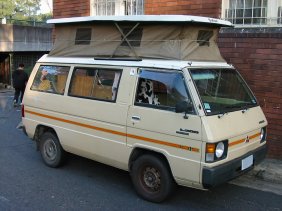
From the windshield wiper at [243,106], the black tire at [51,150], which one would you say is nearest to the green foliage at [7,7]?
the black tire at [51,150]

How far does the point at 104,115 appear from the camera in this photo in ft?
18.1

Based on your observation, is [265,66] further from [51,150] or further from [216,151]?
[51,150]

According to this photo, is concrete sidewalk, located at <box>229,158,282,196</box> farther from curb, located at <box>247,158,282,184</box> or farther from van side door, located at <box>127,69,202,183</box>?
van side door, located at <box>127,69,202,183</box>

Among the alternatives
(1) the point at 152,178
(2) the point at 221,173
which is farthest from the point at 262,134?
(1) the point at 152,178

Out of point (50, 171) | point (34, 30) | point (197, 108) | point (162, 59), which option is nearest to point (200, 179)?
point (197, 108)

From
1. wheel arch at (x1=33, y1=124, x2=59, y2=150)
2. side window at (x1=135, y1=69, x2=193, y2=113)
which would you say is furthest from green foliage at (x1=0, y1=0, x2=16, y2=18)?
side window at (x1=135, y1=69, x2=193, y2=113)

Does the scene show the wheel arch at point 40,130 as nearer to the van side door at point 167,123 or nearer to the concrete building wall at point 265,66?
the van side door at point 167,123

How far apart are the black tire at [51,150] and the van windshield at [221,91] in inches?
107

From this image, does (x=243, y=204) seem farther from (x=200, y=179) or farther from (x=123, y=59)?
(x=123, y=59)

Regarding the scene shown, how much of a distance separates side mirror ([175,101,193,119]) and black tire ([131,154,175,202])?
0.75 meters

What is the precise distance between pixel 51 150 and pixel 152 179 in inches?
90.0

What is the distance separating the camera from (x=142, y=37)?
5.52 meters

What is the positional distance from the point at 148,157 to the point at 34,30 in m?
17.6

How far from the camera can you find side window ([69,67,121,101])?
551cm
